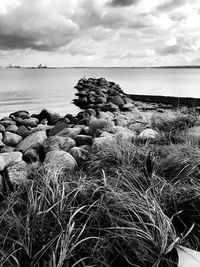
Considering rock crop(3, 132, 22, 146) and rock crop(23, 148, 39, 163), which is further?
rock crop(3, 132, 22, 146)

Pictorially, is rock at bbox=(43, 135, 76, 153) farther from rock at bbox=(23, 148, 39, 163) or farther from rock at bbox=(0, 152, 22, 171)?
rock at bbox=(0, 152, 22, 171)

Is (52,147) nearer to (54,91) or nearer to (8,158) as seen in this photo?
(8,158)

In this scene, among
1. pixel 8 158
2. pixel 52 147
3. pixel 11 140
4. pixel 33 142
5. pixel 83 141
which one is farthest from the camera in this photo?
pixel 11 140

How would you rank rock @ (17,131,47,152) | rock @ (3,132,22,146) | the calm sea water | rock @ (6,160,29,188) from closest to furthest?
1. rock @ (6,160,29,188)
2. rock @ (17,131,47,152)
3. rock @ (3,132,22,146)
4. the calm sea water

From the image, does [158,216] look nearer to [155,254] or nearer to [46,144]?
[155,254]

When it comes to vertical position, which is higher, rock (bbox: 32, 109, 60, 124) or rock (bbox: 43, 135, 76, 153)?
rock (bbox: 43, 135, 76, 153)

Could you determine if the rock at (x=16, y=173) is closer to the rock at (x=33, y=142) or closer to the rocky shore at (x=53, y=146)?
the rocky shore at (x=53, y=146)

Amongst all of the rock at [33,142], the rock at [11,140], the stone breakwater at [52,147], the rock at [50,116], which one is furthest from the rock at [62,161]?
the rock at [50,116]

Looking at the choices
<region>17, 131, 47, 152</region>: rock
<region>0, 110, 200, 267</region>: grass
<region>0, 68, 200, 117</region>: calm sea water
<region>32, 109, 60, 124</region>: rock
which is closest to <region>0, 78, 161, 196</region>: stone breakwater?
<region>17, 131, 47, 152</region>: rock

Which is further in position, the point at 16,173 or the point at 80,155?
the point at 80,155

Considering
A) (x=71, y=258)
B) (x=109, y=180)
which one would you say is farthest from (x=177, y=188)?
(x=71, y=258)

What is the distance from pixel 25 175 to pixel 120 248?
165cm

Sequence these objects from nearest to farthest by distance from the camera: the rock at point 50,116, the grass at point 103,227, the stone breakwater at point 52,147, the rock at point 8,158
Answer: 1. the grass at point 103,227
2. the stone breakwater at point 52,147
3. the rock at point 8,158
4. the rock at point 50,116

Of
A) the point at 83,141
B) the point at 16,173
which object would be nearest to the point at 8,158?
the point at 16,173
